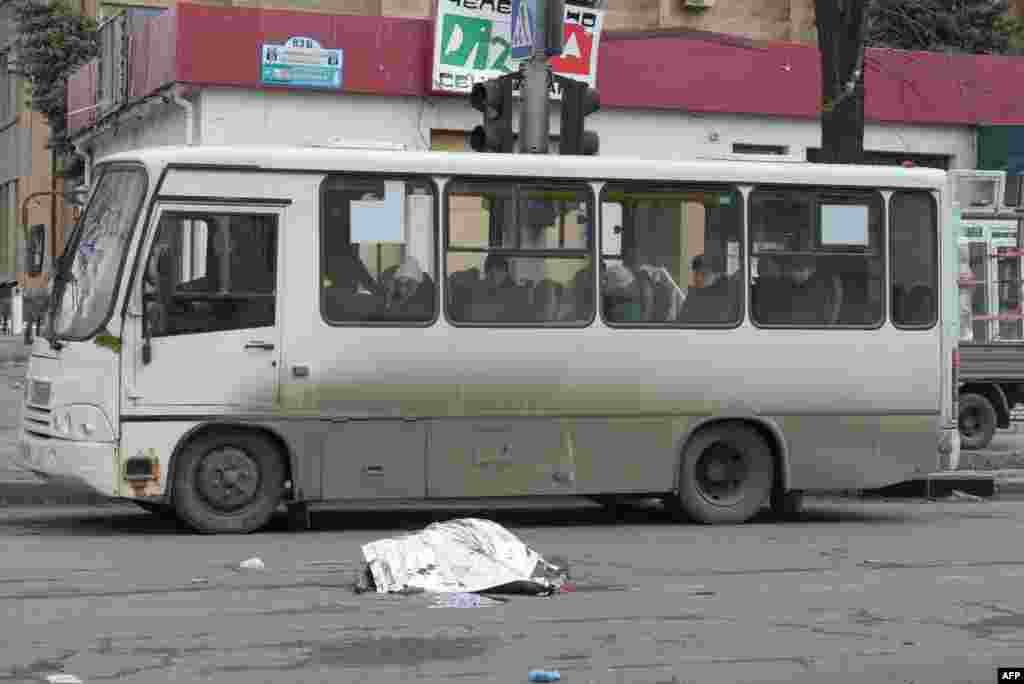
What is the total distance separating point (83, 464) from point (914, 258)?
21.4 ft

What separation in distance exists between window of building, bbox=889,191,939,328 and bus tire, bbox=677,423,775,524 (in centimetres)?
157

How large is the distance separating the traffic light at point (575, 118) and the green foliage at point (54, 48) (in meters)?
24.8

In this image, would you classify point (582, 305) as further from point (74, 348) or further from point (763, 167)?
point (74, 348)

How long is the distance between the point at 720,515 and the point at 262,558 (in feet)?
13.4

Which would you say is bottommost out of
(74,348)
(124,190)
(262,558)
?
(262,558)

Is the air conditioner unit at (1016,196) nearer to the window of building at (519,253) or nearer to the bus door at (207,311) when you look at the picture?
the window of building at (519,253)

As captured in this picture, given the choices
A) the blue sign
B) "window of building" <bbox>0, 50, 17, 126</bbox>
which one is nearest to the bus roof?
the blue sign

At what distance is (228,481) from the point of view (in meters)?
13.2

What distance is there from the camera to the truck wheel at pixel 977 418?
21812mm

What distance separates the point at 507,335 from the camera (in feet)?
45.4

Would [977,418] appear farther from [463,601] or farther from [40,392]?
[463,601]

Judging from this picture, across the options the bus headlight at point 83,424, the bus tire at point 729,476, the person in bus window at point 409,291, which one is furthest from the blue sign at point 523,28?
the bus headlight at point 83,424

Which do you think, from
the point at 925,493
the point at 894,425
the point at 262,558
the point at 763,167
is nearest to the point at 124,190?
the point at 262,558

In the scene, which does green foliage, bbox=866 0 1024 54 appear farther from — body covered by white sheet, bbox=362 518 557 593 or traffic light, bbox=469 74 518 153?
body covered by white sheet, bbox=362 518 557 593
